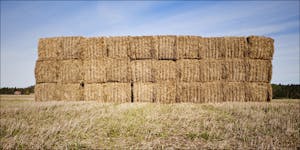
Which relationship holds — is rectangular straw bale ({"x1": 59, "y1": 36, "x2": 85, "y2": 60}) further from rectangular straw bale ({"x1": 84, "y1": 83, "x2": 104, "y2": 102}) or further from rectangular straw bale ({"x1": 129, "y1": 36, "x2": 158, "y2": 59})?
rectangular straw bale ({"x1": 129, "y1": 36, "x2": 158, "y2": 59})

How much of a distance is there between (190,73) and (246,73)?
2655 mm

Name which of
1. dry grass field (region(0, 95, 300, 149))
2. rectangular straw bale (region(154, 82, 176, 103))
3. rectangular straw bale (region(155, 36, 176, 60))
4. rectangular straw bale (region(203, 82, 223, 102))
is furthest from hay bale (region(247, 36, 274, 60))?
dry grass field (region(0, 95, 300, 149))

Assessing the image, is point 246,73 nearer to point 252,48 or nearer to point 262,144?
point 252,48

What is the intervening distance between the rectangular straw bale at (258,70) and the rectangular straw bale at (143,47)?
443 centimetres

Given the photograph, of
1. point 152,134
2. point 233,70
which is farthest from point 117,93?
point 152,134

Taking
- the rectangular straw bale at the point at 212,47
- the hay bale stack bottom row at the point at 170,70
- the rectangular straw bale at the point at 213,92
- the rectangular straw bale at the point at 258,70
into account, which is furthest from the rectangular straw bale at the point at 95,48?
the rectangular straw bale at the point at 258,70

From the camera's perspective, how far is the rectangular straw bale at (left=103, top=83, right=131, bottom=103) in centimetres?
1369

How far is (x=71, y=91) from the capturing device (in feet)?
46.3

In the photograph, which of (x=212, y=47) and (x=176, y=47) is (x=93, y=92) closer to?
(x=176, y=47)

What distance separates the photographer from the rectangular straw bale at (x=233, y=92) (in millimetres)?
13609

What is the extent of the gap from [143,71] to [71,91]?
3.58 m

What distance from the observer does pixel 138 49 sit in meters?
13.8

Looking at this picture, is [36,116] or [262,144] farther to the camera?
[36,116]

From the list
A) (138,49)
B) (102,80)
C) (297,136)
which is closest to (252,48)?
(138,49)
